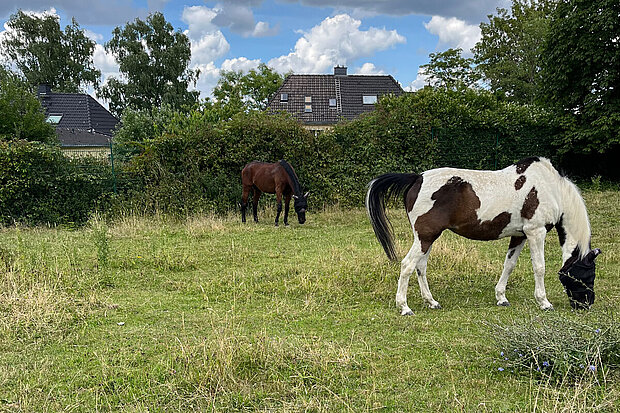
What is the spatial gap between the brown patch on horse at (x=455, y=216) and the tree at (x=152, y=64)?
116ft

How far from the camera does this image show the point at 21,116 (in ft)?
78.7

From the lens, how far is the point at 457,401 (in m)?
3.36

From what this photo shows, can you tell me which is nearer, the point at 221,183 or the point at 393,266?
the point at 393,266

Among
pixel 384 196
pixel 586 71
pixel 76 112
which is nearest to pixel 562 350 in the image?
pixel 384 196

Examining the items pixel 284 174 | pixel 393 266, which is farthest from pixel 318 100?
pixel 393 266

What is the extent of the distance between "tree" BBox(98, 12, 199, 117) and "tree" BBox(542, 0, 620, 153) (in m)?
27.8

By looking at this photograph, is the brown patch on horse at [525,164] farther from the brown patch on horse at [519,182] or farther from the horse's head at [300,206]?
the horse's head at [300,206]

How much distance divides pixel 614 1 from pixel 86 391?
19114mm

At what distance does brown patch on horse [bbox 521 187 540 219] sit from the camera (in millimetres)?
5699

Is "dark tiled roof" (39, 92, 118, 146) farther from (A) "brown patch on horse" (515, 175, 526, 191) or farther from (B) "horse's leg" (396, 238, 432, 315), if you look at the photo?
(A) "brown patch on horse" (515, 175, 526, 191)

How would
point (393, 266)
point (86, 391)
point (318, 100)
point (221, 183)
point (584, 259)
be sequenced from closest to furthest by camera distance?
point (86, 391), point (584, 259), point (393, 266), point (221, 183), point (318, 100)

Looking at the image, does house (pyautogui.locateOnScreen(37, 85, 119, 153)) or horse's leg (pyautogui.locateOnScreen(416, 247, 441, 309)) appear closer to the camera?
horse's leg (pyautogui.locateOnScreen(416, 247, 441, 309))

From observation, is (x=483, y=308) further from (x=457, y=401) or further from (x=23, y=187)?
(x=23, y=187)

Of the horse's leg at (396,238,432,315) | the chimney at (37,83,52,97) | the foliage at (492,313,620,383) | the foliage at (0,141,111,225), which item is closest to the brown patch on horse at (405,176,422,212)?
the horse's leg at (396,238,432,315)
